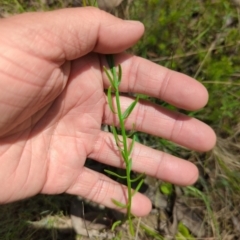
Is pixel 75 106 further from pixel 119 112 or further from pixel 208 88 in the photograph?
pixel 208 88

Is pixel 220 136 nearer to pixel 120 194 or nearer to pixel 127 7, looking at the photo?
pixel 120 194

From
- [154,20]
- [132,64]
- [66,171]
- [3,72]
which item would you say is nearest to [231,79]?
[154,20]

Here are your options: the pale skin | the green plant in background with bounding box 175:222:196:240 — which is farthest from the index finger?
the green plant in background with bounding box 175:222:196:240

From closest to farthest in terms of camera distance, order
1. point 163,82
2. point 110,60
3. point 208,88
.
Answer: point 110,60 → point 163,82 → point 208,88

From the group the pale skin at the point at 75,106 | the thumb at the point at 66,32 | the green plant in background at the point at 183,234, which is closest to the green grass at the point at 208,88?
the green plant in background at the point at 183,234

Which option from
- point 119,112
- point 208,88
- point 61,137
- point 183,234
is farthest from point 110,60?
point 183,234
